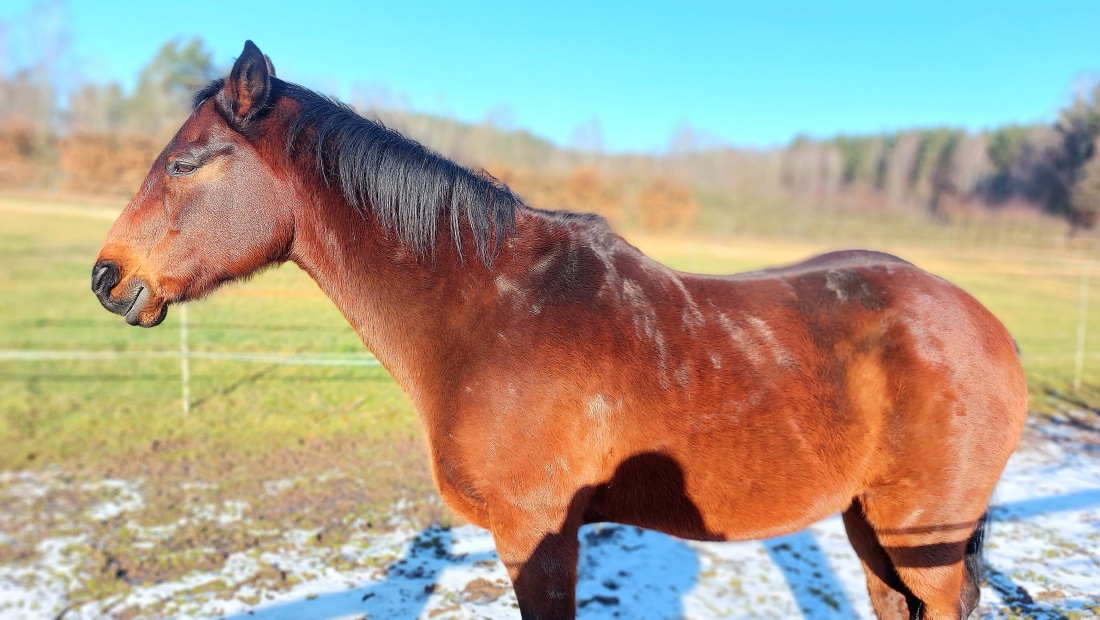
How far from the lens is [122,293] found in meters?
2.01

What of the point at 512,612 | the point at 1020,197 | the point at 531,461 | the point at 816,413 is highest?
the point at 1020,197

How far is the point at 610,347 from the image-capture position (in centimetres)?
197

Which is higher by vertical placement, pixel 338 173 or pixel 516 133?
pixel 516 133

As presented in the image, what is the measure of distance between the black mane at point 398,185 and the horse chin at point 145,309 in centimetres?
73

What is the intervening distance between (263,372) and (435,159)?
643cm

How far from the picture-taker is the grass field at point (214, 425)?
4.03m

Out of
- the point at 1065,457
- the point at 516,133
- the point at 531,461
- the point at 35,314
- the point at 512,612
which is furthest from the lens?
the point at 516,133

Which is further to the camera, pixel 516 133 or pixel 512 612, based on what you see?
pixel 516 133

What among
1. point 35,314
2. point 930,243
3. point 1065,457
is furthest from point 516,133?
point 1065,457

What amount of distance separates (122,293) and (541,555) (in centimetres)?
175

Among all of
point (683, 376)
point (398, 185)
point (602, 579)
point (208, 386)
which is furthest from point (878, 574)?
point (208, 386)

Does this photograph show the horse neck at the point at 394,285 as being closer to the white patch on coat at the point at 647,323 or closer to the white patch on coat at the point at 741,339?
the white patch on coat at the point at 647,323

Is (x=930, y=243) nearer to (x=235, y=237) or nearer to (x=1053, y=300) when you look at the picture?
Answer: (x=1053, y=300)

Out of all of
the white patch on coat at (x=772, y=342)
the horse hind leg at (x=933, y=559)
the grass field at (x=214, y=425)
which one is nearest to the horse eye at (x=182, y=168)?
the white patch on coat at (x=772, y=342)
